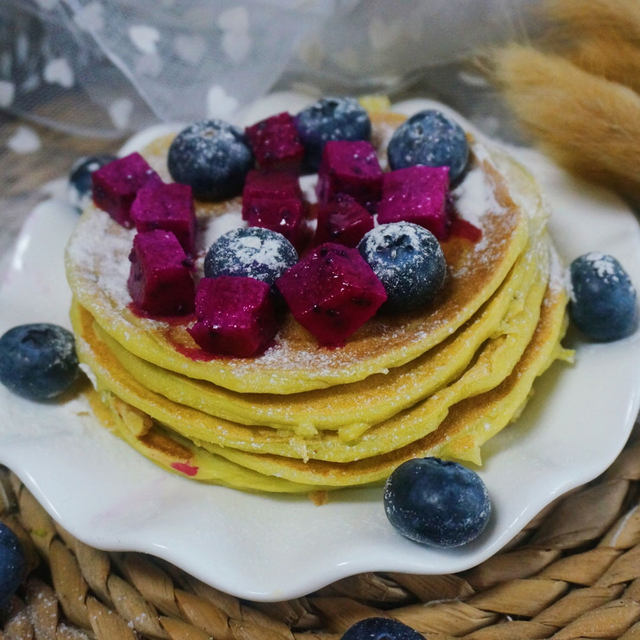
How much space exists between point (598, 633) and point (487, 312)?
627 millimetres

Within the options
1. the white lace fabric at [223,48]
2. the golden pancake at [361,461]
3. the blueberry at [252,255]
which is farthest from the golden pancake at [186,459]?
the white lace fabric at [223,48]

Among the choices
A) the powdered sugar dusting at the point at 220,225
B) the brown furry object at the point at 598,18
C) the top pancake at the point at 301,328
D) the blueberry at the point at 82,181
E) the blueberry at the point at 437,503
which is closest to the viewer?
the blueberry at the point at 437,503

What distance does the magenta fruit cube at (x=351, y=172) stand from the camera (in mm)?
1763

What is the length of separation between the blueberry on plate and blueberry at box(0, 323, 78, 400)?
1123 millimetres

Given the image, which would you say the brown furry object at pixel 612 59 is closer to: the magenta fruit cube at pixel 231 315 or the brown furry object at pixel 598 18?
the brown furry object at pixel 598 18

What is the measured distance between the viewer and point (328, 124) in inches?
76.1

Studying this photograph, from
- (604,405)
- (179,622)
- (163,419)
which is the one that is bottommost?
(179,622)

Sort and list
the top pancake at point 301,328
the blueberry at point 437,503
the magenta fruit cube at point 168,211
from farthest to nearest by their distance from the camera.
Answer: the magenta fruit cube at point 168,211, the top pancake at point 301,328, the blueberry at point 437,503

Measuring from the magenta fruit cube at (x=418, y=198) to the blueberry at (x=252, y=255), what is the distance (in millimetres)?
237

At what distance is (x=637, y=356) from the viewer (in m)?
1.73

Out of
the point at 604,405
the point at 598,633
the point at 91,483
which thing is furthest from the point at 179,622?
the point at 604,405

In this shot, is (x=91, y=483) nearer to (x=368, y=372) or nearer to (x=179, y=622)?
(x=179, y=622)

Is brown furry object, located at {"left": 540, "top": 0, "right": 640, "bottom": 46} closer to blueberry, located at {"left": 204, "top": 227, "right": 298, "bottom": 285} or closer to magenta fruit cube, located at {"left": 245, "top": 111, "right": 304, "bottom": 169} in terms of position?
magenta fruit cube, located at {"left": 245, "top": 111, "right": 304, "bottom": 169}

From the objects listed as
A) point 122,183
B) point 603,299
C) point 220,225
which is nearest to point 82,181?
point 122,183
